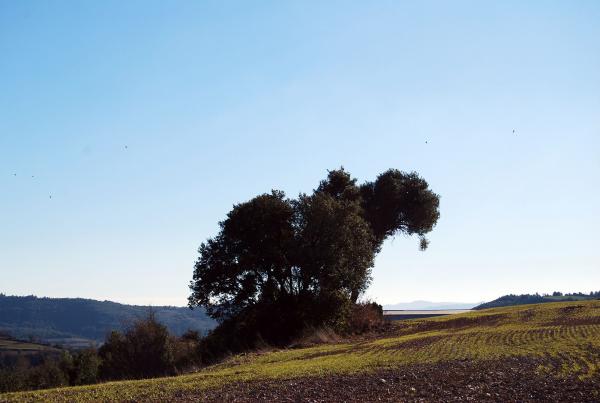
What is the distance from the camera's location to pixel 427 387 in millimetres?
18156

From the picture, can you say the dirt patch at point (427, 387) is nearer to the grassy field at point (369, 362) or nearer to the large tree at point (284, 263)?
the grassy field at point (369, 362)

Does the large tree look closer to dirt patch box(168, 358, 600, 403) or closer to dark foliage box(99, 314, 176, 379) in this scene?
dark foliage box(99, 314, 176, 379)

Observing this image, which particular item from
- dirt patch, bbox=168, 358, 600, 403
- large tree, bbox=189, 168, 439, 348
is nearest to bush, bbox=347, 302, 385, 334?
large tree, bbox=189, 168, 439, 348

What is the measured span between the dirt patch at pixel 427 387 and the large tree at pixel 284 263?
26461 mm

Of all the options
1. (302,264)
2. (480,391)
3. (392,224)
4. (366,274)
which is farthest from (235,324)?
(480,391)

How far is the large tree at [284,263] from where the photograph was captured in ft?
160

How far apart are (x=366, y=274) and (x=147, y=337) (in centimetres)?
2119

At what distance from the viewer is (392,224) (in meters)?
70.1

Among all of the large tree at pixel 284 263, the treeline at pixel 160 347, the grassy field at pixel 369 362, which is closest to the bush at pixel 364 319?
the treeline at pixel 160 347

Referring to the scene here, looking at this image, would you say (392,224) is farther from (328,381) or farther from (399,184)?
(328,381)

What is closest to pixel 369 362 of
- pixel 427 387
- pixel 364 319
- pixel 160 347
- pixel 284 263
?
pixel 427 387

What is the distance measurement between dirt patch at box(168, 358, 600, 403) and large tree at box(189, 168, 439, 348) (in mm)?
26461

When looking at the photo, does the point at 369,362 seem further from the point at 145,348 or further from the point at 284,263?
the point at 145,348

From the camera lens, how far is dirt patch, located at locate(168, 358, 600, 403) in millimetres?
16500
